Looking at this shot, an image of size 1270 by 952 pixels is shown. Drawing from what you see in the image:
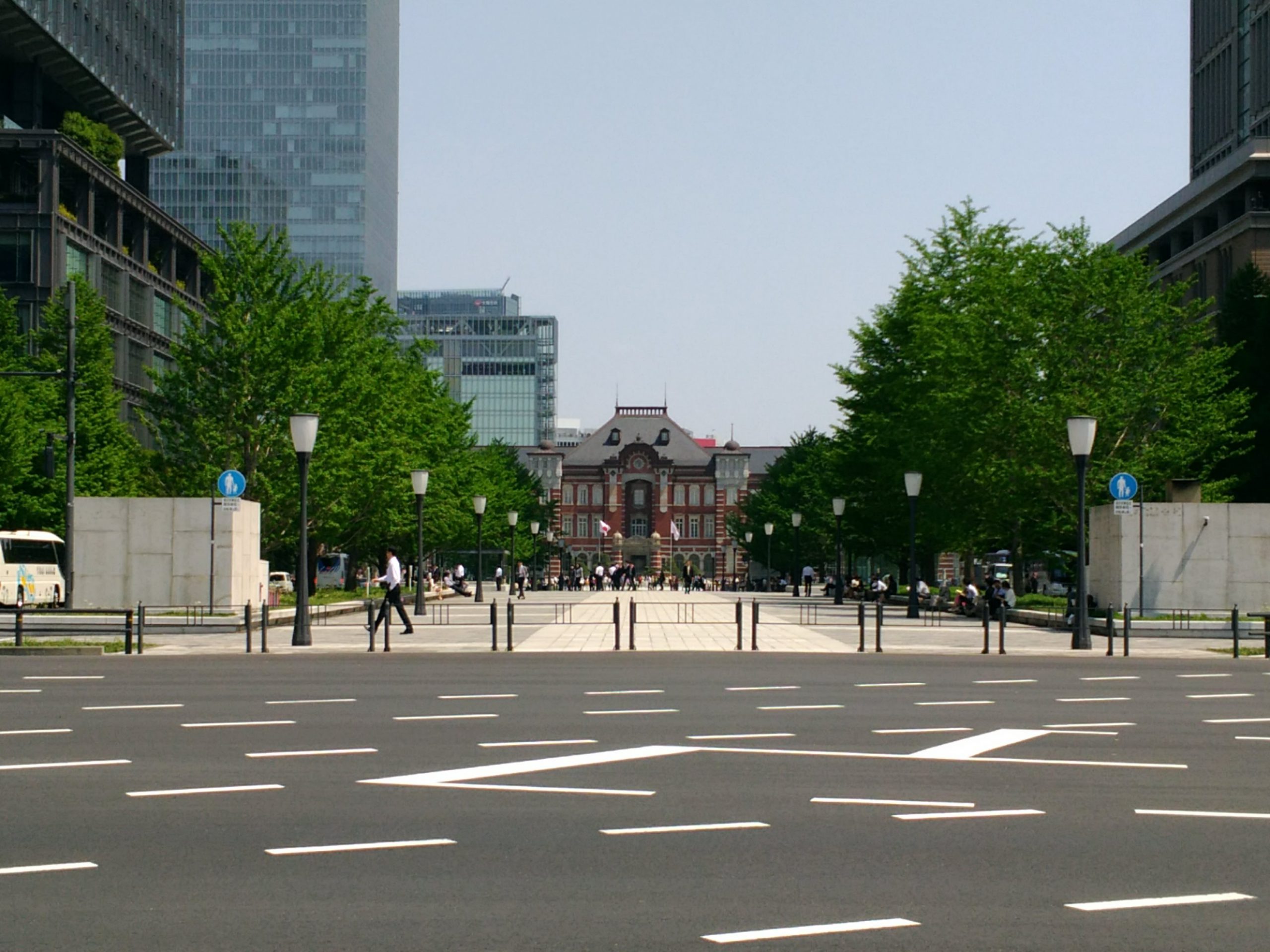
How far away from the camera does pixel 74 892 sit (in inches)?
290

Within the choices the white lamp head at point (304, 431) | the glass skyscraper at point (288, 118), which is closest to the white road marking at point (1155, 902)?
the white lamp head at point (304, 431)

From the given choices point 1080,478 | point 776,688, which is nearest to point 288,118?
point 1080,478

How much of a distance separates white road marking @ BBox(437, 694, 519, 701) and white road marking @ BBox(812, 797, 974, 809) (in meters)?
7.39

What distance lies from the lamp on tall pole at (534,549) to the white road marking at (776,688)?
224 feet

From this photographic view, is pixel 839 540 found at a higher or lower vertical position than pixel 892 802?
higher

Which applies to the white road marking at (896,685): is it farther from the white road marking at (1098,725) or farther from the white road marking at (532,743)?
the white road marking at (532,743)

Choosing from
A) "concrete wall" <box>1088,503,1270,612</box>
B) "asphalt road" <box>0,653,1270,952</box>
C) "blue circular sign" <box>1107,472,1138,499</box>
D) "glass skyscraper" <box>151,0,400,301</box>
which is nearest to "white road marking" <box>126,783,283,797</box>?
"asphalt road" <box>0,653,1270,952</box>

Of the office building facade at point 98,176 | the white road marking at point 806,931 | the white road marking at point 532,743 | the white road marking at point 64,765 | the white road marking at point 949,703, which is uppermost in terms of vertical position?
the office building facade at point 98,176

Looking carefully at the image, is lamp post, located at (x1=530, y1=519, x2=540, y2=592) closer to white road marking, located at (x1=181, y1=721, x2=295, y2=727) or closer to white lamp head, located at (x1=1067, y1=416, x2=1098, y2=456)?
white lamp head, located at (x1=1067, y1=416, x2=1098, y2=456)

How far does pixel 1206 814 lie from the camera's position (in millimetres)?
9820

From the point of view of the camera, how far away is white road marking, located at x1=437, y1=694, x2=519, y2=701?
17156 mm

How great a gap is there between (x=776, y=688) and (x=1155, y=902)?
1186cm

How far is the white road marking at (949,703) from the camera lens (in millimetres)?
16844

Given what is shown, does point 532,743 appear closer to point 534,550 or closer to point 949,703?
point 949,703
